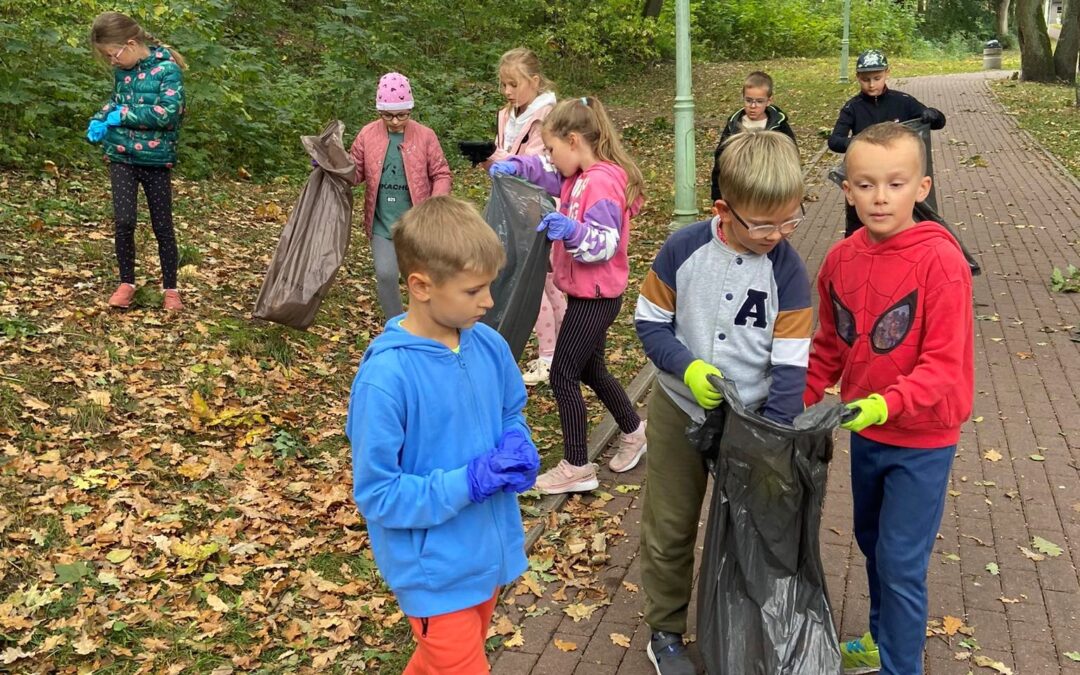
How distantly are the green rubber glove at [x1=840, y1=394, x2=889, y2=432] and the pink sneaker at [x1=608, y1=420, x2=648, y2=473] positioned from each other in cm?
249

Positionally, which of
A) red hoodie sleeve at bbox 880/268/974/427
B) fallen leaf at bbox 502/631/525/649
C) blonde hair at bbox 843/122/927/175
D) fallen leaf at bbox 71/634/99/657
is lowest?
fallen leaf at bbox 502/631/525/649

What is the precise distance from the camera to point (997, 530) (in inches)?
177

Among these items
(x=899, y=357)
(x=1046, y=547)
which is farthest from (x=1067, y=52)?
(x=899, y=357)

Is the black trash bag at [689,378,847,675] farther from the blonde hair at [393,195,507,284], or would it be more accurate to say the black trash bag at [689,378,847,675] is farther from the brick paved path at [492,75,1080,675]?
the blonde hair at [393,195,507,284]

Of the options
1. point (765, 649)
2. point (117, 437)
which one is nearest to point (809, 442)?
point (765, 649)

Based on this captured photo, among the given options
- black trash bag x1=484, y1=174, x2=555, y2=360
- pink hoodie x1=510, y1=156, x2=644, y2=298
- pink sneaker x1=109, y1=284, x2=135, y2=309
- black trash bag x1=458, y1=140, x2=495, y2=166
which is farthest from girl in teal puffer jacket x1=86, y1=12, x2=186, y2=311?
pink hoodie x1=510, y1=156, x2=644, y2=298

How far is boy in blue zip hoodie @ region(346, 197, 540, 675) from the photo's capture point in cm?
236

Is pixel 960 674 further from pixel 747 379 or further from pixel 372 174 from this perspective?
pixel 372 174

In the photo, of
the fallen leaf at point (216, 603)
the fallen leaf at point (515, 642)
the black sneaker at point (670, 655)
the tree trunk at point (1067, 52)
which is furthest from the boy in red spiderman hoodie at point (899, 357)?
the tree trunk at point (1067, 52)

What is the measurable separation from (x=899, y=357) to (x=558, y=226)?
1.79 metres

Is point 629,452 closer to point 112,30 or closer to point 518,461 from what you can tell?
point 518,461

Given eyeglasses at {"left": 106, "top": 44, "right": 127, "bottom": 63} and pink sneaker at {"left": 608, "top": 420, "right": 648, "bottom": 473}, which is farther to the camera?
eyeglasses at {"left": 106, "top": 44, "right": 127, "bottom": 63}

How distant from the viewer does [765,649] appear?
288cm

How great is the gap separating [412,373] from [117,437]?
3521 mm
